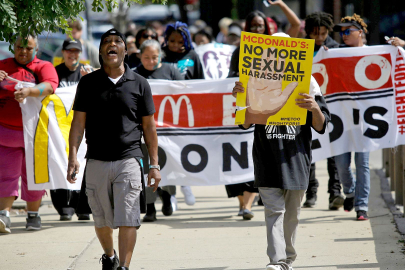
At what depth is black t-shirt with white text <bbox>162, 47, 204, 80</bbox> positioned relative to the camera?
841cm

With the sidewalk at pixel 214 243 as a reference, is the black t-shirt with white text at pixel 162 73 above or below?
above

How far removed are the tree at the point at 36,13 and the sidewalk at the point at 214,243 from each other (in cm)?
204

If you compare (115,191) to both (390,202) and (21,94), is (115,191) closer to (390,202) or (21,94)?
(21,94)

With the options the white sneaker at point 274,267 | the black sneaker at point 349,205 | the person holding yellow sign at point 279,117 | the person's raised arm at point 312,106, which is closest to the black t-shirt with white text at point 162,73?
the black sneaker at point 349,205

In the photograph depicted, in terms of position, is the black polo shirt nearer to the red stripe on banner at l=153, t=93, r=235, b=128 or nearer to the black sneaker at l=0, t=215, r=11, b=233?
the black sneaker at l=0, t=215, r=11, b=233

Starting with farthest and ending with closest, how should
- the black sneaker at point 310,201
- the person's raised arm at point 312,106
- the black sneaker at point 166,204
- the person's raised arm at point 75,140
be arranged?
the black sneaker at point 310,201
the black sneaker at point 166,204
the person's raised arm at point 75,140
the person's raised arm at point 312,106

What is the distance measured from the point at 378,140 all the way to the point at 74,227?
361cm

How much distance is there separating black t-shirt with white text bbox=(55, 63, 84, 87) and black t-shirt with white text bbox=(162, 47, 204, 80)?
49.9 inches

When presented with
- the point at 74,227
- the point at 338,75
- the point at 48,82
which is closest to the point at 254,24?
the point at 338,75

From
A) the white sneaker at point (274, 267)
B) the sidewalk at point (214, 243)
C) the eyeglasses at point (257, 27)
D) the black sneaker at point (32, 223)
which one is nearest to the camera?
the white sneaker at point (274, 267)

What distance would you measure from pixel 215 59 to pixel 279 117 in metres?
4.91

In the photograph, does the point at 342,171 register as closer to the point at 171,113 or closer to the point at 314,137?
the point at 314,137

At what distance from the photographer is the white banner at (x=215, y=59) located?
9664 millimetres

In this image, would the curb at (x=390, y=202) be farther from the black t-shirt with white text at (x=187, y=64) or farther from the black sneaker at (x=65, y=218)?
the black sneaker at (x=65, y=218)
